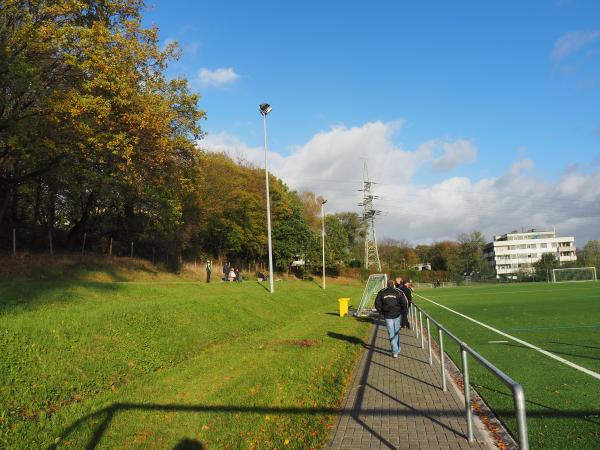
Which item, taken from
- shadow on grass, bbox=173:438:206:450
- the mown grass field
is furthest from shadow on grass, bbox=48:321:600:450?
the mown grass field

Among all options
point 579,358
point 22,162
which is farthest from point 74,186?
point 579,358

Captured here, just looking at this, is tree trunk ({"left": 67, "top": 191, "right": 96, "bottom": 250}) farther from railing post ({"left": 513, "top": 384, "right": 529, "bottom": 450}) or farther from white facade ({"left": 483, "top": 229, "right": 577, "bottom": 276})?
white facade ({"left": 483, "top": 229, "right": 577, "bottom": 276})

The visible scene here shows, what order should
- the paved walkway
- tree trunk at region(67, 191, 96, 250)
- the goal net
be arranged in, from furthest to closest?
tree trunk at region(67, 191, 96, 250)
the goal net
the paved walkway


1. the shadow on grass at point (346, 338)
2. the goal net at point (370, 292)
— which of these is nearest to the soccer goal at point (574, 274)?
the goal net at point (370, 292)

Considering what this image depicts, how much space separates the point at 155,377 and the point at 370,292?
50.2 ft

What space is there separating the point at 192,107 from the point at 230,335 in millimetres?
13996

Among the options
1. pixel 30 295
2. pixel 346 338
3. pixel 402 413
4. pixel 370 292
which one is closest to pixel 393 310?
pixel 346 338

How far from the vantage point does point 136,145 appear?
69.3 feet

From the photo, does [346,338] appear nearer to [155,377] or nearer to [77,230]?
[155,377]

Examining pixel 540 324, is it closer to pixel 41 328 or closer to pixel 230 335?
pixel 230 335

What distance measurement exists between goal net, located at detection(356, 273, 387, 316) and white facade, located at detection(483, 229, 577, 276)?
133 metres

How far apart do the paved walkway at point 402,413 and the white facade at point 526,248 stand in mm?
147125

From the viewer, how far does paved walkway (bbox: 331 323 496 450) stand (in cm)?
540

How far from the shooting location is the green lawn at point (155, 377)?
5.96 m
